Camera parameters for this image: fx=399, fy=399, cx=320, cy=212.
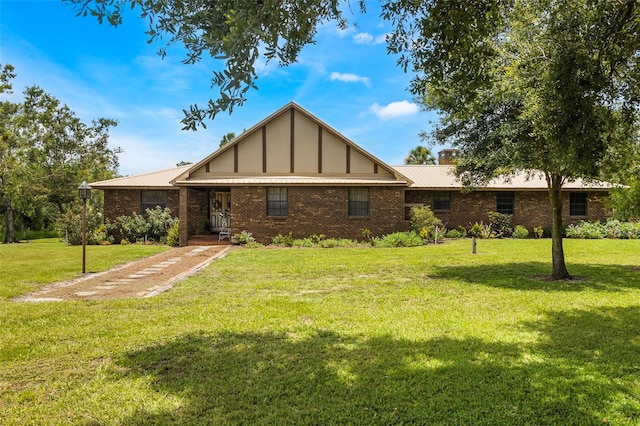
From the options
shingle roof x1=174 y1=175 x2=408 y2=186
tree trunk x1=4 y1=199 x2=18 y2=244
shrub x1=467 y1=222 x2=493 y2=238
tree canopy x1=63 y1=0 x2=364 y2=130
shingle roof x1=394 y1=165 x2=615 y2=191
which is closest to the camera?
tree canopy x1=63 y1=0 x2=364 y2=130

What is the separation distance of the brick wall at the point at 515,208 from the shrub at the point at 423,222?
2.58 metres

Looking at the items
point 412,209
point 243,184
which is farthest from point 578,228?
point 243,184

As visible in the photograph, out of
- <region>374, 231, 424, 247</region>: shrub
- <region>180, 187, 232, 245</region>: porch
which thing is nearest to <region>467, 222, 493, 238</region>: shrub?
<region>374, 231, 424, 247</region>: shrub

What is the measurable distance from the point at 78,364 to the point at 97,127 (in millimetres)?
36682

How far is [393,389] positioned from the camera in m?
3.99

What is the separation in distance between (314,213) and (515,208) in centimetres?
1196

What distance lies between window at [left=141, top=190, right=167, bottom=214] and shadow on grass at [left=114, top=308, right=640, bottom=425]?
17.9 m

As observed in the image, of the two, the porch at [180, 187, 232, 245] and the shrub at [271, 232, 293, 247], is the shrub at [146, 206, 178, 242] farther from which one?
the shrub at [271, 232, 293, 247]

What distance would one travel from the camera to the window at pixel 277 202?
20.1 m

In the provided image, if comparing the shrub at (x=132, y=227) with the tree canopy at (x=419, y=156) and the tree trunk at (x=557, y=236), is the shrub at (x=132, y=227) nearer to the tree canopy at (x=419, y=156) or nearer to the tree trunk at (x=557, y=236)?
the tree trunk at (x=557, y=236)

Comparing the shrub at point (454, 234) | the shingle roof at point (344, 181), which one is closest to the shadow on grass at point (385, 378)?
the shingle roof at point (344, 181)

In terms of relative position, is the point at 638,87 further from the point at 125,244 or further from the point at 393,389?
the point at 125,244

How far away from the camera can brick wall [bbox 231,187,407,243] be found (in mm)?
19891

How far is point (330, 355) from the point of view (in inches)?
195
